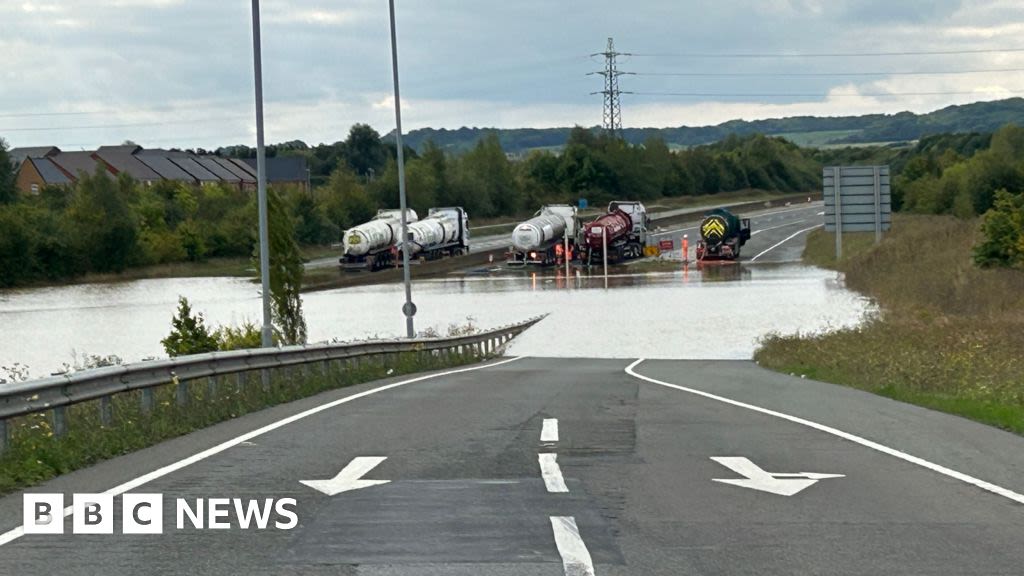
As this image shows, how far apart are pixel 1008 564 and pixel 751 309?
5790 cm

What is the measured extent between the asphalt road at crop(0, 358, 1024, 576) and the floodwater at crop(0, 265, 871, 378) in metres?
29.1

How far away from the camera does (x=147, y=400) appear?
16.2m

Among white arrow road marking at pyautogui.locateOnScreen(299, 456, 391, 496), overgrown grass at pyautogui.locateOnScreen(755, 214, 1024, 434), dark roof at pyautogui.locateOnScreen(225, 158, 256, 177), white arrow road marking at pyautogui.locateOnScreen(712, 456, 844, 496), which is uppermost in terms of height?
dark roof at pyautogui.locateOnScreen(225, 158, 256, 177)

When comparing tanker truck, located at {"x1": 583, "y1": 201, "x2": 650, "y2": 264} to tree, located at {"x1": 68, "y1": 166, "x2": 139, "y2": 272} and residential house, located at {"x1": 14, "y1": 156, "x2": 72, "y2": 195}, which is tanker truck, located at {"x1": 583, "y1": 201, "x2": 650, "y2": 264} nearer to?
tree, located at {"x1": 68, "y1": 166, "x2": 139, "y2": 272}

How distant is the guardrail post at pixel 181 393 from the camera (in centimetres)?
1717

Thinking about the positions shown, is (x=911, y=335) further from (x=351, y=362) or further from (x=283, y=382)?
(x=283, y=382)

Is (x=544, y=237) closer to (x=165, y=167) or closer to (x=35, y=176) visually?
(x=35, y=176)

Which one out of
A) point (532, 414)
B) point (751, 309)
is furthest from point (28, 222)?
point (532, 414)

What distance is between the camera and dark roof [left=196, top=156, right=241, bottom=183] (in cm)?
18075

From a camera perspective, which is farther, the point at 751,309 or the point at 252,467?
the point at 751,309

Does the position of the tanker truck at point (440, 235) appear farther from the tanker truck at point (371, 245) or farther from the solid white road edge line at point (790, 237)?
the solid white road edge line at point (790, 237)

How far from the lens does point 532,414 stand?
705 inches

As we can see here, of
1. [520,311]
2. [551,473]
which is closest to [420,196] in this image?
[520,311]

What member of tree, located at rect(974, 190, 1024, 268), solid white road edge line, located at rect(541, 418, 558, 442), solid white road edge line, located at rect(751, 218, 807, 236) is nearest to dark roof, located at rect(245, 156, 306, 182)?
solid white road edge line, located at rect(751, 218, 807, 236)
